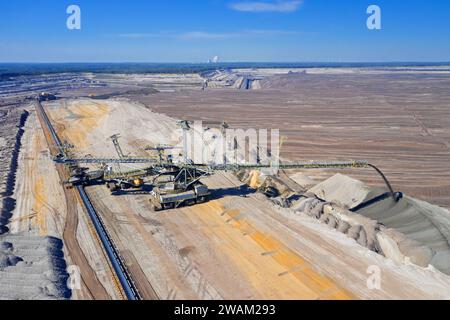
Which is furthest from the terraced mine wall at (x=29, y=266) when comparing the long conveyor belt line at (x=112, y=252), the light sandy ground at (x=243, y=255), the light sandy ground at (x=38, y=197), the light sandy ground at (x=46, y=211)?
the light sandy ground at (x=243, y=255)

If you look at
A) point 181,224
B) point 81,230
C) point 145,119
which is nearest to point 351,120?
point 145,119

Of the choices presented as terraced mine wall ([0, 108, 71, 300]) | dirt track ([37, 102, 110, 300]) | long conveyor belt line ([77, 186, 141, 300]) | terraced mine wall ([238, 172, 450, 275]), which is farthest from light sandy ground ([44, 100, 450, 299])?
terraced mine wall ([0, 108, 71, 300])

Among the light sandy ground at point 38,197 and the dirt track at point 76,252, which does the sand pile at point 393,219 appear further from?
the light sandy ground at point 38,197

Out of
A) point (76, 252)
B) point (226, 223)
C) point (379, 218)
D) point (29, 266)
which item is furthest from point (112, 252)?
point (379, 218)

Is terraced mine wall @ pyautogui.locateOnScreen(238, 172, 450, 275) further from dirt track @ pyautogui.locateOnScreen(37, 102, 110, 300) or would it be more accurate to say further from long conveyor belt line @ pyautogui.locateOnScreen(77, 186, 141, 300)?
dirt track @ pyautogui.locateOnScreen(37, 102, 110, 300)

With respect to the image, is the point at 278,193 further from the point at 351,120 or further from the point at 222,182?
the point at 351,120
